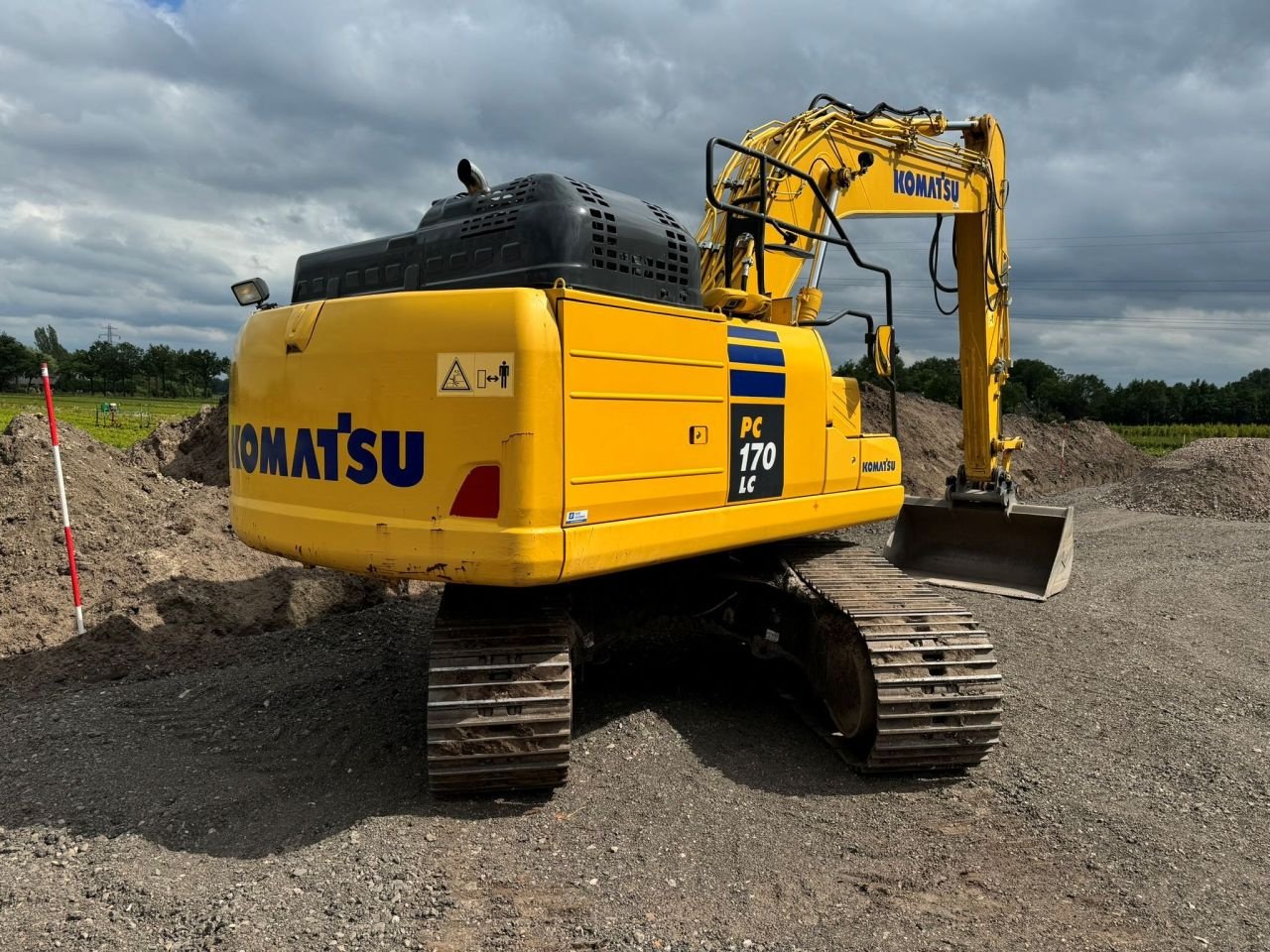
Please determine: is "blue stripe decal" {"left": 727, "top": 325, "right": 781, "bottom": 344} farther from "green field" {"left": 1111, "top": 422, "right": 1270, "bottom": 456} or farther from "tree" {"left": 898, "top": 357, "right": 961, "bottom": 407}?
"green field" {"left": 1111, "top": 422, "right": 1270, "bottom": 456}

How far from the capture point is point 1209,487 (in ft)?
51.5

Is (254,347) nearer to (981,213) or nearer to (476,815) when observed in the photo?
(476,815)

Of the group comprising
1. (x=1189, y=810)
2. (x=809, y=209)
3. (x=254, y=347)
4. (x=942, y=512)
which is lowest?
(x=1189, y=810)

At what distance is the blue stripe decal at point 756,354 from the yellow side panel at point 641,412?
0.09m

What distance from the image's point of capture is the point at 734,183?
5.70 meters

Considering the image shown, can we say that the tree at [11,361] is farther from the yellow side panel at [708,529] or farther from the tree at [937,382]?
the yellow side panel at [708,529]

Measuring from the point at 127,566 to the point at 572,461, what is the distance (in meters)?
5.32

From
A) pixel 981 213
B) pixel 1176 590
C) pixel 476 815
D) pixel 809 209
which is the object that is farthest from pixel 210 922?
pixel 1176 590

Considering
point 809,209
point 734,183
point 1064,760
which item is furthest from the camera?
point 809,209

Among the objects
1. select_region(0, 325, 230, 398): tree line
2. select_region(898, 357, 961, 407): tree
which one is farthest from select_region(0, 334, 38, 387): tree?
select_region(898, 357, 961, 407): tree

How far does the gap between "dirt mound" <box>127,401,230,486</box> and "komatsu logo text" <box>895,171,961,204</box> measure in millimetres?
8555

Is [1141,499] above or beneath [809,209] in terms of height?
beneath

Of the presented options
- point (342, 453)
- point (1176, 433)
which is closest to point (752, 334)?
point (342, 453)

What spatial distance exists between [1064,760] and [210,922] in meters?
3.98
